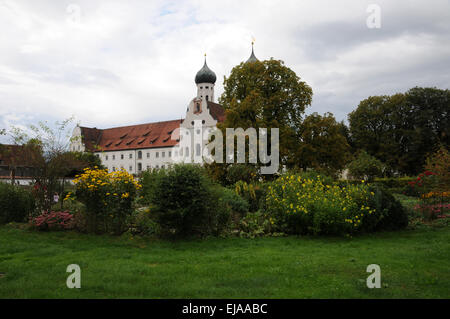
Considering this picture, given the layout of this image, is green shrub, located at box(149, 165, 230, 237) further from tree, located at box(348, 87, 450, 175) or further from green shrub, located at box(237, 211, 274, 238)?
tree, located at box(348, 87, 450, 175)

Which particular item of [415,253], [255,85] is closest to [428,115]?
[255,85]

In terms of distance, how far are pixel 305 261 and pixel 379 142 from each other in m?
41.7

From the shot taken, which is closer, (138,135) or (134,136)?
(138,135)

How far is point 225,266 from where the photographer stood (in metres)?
6.37

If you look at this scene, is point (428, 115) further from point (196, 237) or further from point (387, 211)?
point (196, 237)

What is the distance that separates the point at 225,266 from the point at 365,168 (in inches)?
1133

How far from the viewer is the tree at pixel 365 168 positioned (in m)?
32.2

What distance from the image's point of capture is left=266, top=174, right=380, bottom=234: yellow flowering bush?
379 inches

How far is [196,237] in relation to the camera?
955cm

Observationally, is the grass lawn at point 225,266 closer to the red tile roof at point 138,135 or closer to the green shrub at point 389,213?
the green shrub at point 389,213

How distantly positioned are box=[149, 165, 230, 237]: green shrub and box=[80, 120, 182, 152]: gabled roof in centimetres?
5585

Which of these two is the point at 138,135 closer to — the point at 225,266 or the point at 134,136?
the point at 134,136

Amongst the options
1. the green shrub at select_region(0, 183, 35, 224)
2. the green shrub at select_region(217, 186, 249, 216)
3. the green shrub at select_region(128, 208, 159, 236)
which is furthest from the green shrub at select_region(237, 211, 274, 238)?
the green shrub at select_region(0, 183, 35, 224)

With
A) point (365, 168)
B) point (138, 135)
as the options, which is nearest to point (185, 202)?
point (365, 168)
